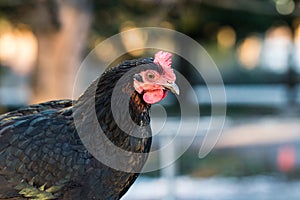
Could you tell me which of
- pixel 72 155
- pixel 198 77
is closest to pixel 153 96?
pixel 72 155

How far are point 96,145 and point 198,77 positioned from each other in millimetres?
19213

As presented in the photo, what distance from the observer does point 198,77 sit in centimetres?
2275

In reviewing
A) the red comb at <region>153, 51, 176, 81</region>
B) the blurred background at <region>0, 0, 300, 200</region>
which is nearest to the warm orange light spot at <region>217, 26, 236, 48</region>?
the blurred background at <region>0, 0, 300, 200</region>

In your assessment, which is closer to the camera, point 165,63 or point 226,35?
point 165,63

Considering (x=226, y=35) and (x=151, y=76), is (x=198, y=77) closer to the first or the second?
(x=226, y=35)

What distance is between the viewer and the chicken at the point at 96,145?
3627mm

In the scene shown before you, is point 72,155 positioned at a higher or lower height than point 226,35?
lower

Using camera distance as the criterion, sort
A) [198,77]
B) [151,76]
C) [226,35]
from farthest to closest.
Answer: [198,77] < [226,35] < [151,76]

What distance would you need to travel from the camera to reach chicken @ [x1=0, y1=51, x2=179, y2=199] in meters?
3.63

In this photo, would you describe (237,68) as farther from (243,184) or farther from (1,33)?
(243,184)

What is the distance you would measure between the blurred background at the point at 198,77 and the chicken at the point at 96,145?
3.65m

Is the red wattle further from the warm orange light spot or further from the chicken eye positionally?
the warm orange light spot

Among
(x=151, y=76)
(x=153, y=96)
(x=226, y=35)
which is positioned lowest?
(x=153, y=96)

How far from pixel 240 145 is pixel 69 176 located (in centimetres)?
970
